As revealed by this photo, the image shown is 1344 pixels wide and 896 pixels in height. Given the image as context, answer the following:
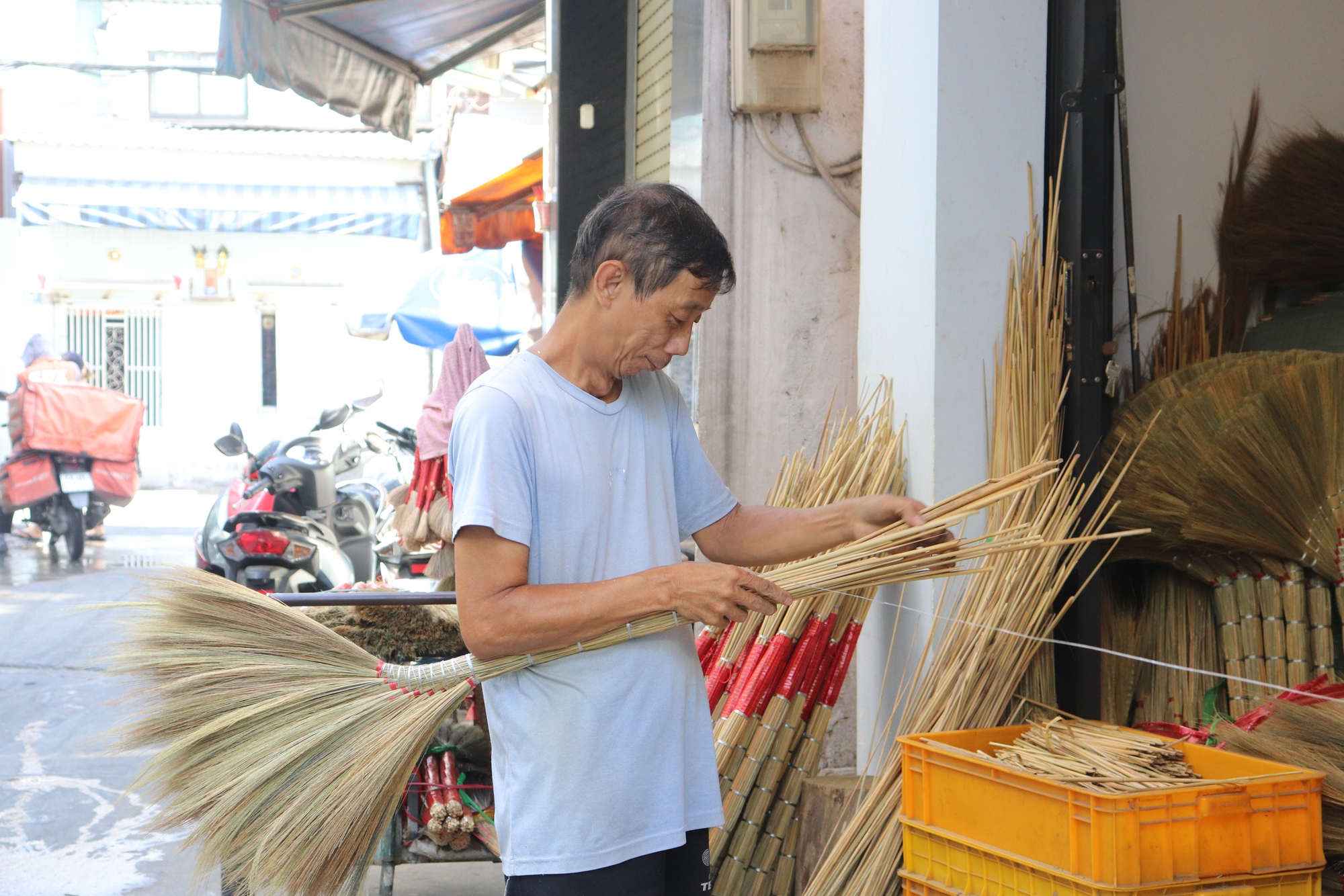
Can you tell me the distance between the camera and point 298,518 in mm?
5711

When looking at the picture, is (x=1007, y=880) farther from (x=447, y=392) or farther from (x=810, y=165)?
(x=810, y=165)

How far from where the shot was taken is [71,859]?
3779 mm

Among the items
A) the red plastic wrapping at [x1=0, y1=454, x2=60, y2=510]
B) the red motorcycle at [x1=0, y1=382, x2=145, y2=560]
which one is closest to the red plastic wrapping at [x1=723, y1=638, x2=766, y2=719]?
the red motorcycle at [x1=0, y1=382, x2=145, y2=560]

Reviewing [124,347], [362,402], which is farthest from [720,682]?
[124,347]

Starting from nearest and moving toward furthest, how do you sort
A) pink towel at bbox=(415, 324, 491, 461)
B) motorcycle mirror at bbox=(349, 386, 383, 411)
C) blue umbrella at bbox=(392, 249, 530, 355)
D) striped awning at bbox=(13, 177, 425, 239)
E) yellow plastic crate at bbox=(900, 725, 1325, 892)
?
1. yellow plastic crate at bbox=(900, 725, 1325, 892)
2. pink towel at bbox=(415, 324, 491, 461)
3. motorcycle mirror at bbox=(349, 386, 383, 411)
4. blue umbrella at bbox=(392, 249, 530, 355)
5. striped awning at bbox=(13, 177, 425, 239)

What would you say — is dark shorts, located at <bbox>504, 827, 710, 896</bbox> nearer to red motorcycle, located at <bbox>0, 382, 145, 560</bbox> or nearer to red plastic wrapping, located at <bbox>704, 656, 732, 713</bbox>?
red plastic wrapping, located at <bbox>704, 656, 732, 713</bbox>

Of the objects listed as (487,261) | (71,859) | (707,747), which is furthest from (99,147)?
(707,747)

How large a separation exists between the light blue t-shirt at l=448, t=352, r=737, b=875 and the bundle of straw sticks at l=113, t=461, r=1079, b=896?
126 millimetres

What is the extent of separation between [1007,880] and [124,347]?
56.2ft

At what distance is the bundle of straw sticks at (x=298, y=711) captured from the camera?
1921 mm

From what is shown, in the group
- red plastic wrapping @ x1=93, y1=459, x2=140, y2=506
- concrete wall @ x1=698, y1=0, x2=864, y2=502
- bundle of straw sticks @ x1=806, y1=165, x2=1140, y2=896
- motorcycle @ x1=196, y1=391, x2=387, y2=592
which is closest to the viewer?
bundle of straw sticks @ x1=806, y1=165, x2=1140, y2=896

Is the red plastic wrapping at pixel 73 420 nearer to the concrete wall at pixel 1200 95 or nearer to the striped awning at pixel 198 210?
the striped awning at pixel 198 210

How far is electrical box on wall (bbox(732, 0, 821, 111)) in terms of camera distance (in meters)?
3.67

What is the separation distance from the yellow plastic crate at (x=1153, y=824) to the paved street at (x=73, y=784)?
1.39 metres
